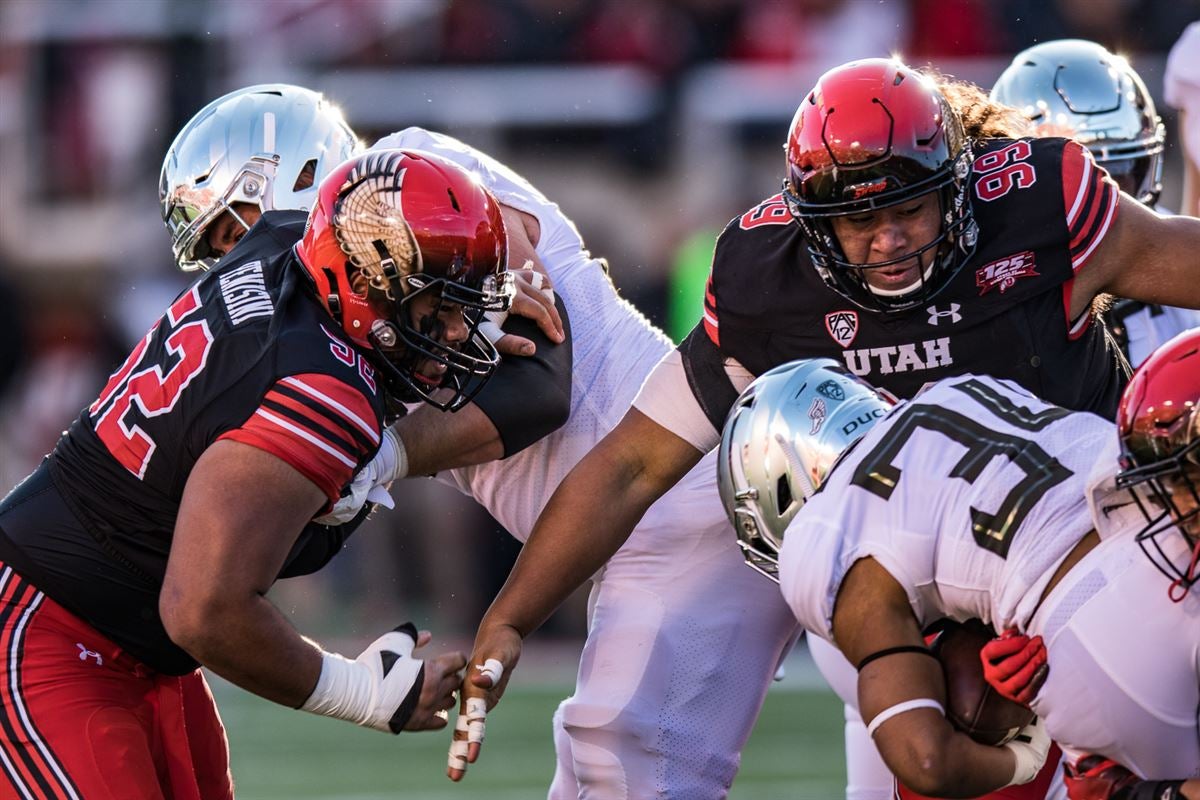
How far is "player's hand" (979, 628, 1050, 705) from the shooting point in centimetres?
272

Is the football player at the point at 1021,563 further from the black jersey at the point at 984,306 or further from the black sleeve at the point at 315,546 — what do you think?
the black sleeve at the point at 315,546

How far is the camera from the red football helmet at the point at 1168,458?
102 inches

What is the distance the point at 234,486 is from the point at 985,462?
1.26m

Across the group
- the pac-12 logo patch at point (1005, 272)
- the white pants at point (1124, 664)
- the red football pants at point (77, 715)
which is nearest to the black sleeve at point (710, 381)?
the pac-12 logo patch at point (1005, 272)

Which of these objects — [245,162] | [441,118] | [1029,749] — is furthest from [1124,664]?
[441,118]

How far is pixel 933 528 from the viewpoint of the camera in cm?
280

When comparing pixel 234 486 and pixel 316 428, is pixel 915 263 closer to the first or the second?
pixel 316 428

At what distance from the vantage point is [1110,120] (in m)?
4.78

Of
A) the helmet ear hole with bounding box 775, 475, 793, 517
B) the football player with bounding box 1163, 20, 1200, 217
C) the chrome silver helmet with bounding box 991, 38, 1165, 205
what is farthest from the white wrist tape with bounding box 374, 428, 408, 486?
the football player with bounding box 1163, 20, 1200, 217

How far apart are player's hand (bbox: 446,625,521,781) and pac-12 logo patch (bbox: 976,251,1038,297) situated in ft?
3.96

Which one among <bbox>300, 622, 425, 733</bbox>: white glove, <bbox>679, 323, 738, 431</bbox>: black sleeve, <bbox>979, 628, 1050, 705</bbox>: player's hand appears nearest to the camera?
<bbox>979, 628, 1050, 705</bbox>: player's hand

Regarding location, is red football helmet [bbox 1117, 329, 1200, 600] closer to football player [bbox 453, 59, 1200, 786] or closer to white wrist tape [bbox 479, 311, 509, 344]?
football player [bbox 453, 59, 1200, 786]

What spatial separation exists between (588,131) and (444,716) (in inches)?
265

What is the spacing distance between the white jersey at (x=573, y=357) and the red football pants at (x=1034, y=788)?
122 centimetres
